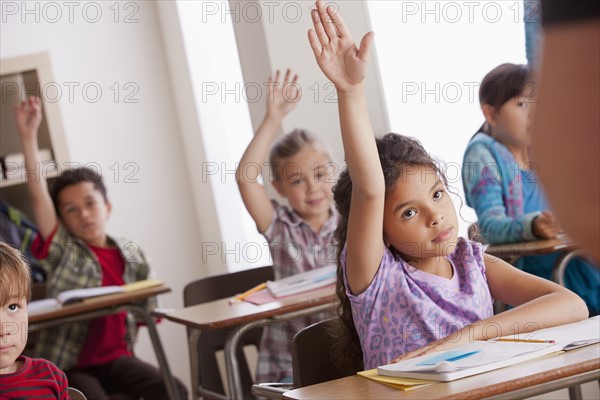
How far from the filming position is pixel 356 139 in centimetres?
162

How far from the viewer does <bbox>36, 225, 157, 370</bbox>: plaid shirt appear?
364 centimetres

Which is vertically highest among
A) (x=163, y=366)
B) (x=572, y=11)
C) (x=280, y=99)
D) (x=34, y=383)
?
(x=280, y=99)

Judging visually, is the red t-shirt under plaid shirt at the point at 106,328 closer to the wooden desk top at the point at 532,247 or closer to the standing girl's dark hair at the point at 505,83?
the wooden desk top at the point at 532,247

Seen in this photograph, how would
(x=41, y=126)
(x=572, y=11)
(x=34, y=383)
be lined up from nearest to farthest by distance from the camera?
(x=572, y=11), (x=34, y=383), (x=41, y=126)

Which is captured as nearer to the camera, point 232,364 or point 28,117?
point 232,364

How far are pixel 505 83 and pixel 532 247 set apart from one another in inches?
21.9

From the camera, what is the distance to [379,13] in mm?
3443

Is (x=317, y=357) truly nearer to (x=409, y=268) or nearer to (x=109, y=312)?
(x=409, y=268)

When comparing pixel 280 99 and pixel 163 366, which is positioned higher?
pixel 280 99

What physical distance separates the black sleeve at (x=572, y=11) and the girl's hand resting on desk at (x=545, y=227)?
2.36 metres

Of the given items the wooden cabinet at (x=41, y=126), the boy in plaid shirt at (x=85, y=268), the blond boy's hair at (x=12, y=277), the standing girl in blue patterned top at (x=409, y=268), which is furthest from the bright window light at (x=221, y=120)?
the standing girl in blue patterned top at (x=409, y=268)

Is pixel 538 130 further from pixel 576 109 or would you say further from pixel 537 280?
pixel 537 280

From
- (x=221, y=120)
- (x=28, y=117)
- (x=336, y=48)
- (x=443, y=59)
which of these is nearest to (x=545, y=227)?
(x=443, y=59)

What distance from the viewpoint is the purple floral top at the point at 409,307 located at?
1766mm
